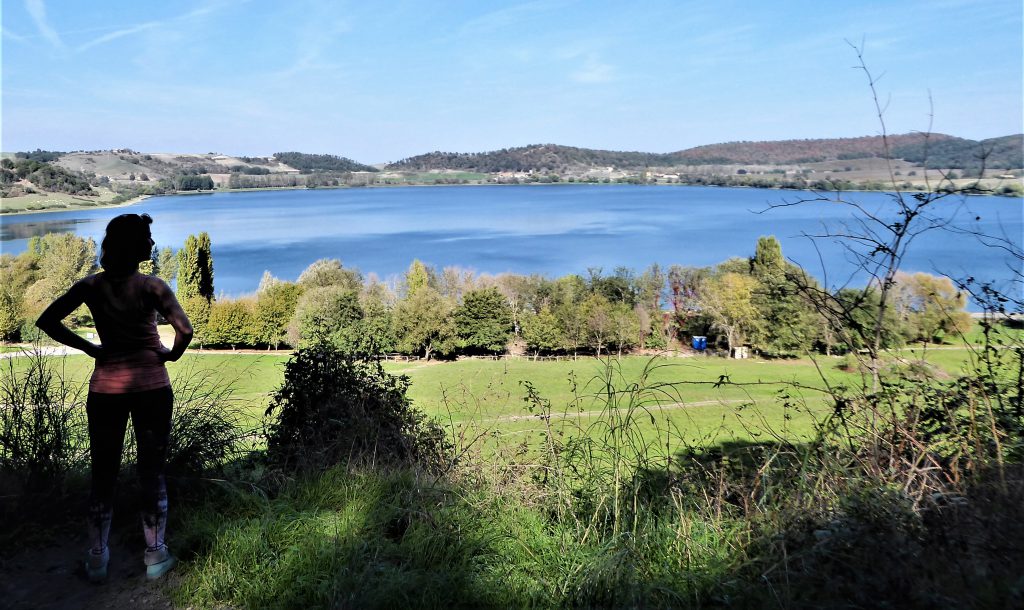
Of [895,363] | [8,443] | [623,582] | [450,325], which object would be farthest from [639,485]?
[450,325]

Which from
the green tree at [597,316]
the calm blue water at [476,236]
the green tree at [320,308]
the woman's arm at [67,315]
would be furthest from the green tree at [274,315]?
the woman's arm at [67,315]

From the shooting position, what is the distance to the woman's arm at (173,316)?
2.96m

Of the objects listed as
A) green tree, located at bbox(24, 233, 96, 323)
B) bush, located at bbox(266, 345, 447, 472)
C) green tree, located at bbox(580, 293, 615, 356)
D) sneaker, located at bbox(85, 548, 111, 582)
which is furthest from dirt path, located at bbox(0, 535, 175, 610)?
green tree, located at bbox(24, 233, 96, 323)

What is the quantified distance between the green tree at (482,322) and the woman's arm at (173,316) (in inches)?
1572

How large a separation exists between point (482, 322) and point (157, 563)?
134 ft

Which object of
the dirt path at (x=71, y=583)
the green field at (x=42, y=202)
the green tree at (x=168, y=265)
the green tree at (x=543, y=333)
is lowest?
the green tree at (x=543, y=333)

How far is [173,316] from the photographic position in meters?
2.97

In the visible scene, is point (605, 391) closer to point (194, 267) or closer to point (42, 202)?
point (194, 267)

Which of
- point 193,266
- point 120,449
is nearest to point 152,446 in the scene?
point 120,449

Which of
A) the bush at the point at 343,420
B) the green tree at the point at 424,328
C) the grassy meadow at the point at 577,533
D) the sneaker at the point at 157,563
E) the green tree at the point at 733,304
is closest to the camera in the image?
the grassy meadow at the point at 577,533

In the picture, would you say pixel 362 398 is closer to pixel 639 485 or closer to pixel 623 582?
pixel 639 485

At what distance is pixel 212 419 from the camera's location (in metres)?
4.13

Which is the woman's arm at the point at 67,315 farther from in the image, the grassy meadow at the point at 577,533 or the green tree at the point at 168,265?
the green tree at the point at 168,265

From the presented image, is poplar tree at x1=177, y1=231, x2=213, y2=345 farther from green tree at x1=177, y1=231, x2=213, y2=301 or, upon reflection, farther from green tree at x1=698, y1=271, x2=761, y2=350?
green tree at x1=698, y1=271, x2=761, y2=350
